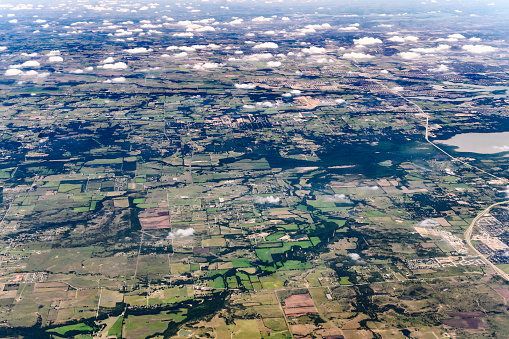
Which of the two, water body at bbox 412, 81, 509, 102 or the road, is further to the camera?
water body at bbox 412, 81, 509, 102

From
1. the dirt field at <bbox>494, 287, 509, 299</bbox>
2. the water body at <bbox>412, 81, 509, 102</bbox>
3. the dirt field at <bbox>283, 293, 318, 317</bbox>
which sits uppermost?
the water body at <bbox>412, 81, 509, 102</bbox>

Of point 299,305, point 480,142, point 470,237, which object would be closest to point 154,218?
point 299,305

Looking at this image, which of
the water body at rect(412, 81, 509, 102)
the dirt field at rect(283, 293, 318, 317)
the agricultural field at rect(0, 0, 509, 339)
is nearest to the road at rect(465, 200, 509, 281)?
the agricultural field at rect(0, 0, 509, 339)

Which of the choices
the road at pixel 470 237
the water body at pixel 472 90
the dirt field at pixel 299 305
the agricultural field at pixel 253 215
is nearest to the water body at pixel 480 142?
the agricultural field at pixel 253 215

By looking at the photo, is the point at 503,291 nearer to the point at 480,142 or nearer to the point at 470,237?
the point at 470,237

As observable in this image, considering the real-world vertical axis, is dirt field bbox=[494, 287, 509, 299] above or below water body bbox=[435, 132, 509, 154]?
below

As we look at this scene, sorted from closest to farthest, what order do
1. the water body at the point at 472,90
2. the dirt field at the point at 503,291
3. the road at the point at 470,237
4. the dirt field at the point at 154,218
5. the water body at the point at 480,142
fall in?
the dirt field at the point at 503,291, the road at the point at 470,237, the dirt field at the point at 154,218, the water body at the point at 480,142, the water body at the point at 472,90

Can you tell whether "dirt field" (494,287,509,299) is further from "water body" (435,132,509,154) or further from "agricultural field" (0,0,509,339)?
"water body" (435,132,509,154)

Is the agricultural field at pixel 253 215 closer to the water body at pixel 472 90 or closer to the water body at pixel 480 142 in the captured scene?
the water body at pixel 480 142

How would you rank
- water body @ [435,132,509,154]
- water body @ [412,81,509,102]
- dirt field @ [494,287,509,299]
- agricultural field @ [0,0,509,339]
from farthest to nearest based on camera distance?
water body @ [412,81,509,102], water body @ [435,132,509,154], dirt field @ [494,287,509,299], agricultural field @ [0,0,509,339]
